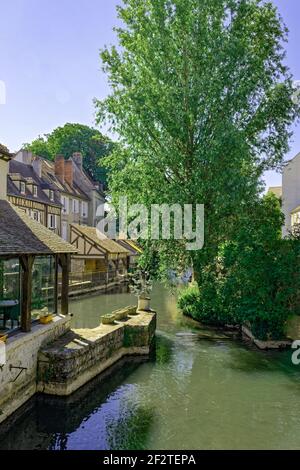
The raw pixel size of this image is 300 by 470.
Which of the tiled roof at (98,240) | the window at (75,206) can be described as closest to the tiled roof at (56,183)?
the window at (75,206)

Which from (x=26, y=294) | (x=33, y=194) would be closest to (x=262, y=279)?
(x=26, y=294)

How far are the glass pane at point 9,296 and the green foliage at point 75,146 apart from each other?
131ft

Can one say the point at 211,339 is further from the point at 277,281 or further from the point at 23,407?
the point at 23,407

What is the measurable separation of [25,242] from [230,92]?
11.9 metres

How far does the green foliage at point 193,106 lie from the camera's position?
17.8 m

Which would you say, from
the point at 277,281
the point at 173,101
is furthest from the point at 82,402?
the point at 173,101

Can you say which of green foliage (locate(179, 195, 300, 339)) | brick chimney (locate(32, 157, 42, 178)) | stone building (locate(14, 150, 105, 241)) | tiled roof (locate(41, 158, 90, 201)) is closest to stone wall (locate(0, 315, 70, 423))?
green foliage (locate(179, 195, 300, 339))

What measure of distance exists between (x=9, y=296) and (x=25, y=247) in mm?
4288

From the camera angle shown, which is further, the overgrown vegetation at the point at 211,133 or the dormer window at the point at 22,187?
the dormer window at the point at 22,187

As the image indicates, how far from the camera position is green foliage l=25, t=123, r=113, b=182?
5431 centimetres

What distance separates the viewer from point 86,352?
11.7 metres

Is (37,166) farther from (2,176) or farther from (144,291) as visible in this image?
(2,176)

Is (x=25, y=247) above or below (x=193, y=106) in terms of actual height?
below

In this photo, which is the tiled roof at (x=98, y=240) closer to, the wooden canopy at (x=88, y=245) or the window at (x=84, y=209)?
the wooden canopy at (x=88, y=245)
